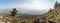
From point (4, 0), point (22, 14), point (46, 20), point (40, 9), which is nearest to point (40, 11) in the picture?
point (40, 9)

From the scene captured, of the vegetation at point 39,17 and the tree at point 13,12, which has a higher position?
the tree at point 13,12

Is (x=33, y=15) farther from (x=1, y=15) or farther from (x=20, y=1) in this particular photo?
(x=1, y=15)

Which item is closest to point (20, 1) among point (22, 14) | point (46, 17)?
point (22, 14)

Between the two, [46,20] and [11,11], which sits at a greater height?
[11,11]

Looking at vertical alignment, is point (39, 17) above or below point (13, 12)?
below

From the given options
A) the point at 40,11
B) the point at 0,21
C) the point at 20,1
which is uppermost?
the point at 20,1

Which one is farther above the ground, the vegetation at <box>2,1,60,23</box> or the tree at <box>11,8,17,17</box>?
the tree at <box>11,8,17,17</box>

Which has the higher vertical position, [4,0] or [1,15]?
[4,0]

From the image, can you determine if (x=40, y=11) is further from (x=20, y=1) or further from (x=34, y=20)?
(x=20, y=1)

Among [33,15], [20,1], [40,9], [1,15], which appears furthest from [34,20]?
[1,15]
